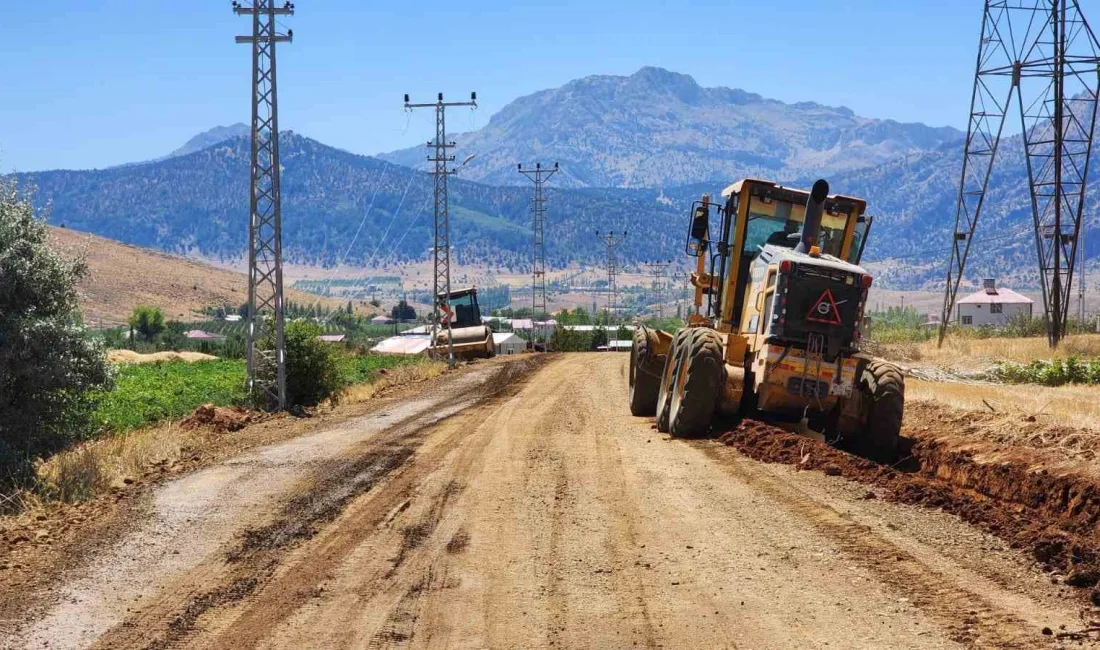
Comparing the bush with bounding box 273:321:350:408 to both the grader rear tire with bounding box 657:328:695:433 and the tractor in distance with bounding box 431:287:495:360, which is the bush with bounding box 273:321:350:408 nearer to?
the grader rear tire with bounding box 657:328:695:433

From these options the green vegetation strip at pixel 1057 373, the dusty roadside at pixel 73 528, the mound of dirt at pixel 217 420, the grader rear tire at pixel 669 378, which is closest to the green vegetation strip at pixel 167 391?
the mound of dirt at pixel 217 420

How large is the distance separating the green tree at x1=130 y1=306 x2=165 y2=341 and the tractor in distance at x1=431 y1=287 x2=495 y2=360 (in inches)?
2273

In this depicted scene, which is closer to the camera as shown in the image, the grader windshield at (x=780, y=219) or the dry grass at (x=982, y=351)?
the grader windshield at (x=780, y=219)

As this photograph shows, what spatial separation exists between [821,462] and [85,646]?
10139mm

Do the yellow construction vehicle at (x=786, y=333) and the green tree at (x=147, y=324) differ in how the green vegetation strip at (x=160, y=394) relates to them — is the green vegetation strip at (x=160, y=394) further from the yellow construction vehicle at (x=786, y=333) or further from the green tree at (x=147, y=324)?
the green tree at (x=147, y=324)

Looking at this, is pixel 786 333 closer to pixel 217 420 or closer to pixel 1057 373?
pixel 217 420

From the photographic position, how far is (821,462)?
1606 centimetres

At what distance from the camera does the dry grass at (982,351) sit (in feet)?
147

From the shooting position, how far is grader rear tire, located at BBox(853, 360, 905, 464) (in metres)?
17.8

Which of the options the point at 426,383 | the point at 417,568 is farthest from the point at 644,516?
the point at 426,383

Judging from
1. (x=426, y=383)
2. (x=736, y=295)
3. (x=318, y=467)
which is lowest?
(x=426, y=383)

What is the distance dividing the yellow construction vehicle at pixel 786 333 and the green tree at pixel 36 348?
32.6 feet

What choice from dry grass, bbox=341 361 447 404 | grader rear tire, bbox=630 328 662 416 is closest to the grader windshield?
grader rear tire, bbox=630 328 662 416

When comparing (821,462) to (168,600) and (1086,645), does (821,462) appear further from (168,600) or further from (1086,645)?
(168,600)
